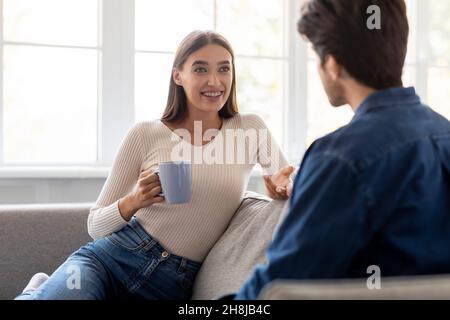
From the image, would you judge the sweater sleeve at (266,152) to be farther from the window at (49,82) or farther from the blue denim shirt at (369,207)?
the window at (49,82)

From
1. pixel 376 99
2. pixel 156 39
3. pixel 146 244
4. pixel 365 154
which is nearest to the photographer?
pixel 365 154

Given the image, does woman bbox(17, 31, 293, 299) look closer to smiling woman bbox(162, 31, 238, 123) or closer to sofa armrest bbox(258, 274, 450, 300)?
smiling woman bbox(162, 31, 238, 123)

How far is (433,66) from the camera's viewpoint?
3.26 meters

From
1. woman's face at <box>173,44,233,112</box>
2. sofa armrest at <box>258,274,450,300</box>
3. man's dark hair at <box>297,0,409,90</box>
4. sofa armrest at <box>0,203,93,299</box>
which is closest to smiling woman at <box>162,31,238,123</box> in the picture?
woman's face at <box>173,44,233,112</box>

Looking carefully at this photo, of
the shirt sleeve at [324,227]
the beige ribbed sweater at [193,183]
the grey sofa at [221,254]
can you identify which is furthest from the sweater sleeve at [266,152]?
the shirt sleeve at [324,227]

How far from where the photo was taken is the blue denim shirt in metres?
0.81

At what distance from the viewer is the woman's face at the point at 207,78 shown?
177cm

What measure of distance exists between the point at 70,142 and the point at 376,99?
78.1 inches

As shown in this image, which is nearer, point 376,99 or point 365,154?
point 365,154

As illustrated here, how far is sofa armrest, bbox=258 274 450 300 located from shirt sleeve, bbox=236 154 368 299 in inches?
2.5

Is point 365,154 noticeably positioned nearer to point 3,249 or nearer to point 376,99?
point 376,99

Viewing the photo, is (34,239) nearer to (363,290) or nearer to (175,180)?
(175,180)

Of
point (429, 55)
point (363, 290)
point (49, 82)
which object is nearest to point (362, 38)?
point (363, 290)
